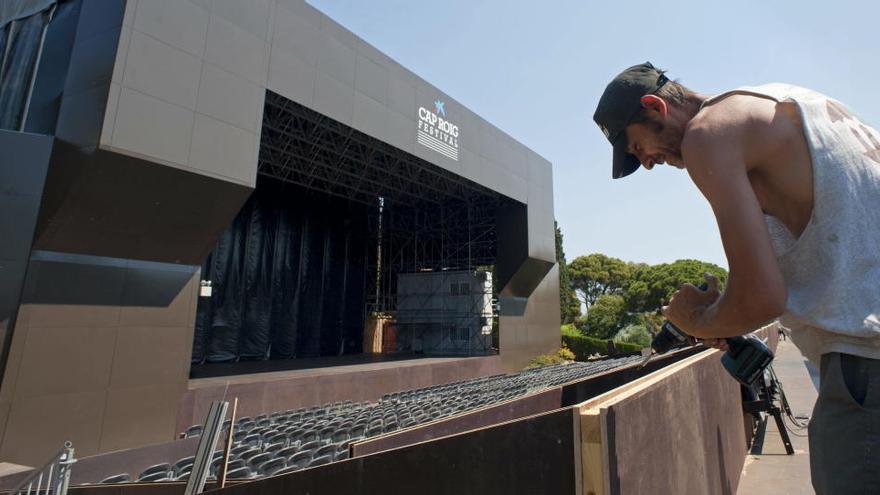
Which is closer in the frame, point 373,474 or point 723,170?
point 723,170

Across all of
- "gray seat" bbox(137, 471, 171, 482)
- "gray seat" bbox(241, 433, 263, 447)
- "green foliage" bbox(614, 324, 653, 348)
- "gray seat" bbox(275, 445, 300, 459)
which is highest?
"green foliage" bbox(614, 324, 653, 348)

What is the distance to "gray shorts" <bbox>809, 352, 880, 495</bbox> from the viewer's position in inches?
38.7

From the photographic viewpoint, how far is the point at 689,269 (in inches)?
1630

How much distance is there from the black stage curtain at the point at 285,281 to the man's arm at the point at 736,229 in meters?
20.4

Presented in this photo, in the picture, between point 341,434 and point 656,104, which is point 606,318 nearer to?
point 341,434

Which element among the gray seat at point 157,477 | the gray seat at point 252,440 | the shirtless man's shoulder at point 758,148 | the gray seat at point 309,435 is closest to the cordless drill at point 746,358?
the shirtless man's shoulder at point 758,148

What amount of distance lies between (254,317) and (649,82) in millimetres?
21922

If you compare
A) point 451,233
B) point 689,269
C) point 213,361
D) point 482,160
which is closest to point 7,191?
point 213,361

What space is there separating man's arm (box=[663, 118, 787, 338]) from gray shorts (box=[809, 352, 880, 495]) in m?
0.20


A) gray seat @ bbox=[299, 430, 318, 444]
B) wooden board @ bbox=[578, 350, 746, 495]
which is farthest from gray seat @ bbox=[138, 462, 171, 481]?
wooden board @ bbox=[578, 350, 746, 495]

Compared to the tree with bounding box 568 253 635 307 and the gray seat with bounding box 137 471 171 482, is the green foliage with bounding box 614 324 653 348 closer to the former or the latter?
the tree with bounding box 568 253 635 307

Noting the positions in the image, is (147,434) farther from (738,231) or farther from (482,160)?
(482,160)

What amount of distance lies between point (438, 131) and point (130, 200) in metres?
10.3

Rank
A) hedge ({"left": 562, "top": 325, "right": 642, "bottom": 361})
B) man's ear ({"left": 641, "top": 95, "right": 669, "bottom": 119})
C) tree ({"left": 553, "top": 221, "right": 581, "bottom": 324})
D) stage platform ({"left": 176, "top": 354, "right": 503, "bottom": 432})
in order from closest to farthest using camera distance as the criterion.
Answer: man's ear ({"left": 641, "top": 95, "right": 669, "bottom": 119})
stage platform ({"left": 176, "top": 354, "right": 503, "bottom": 432})
hedge ({"left": 562, "top": 325, "right": 642, "bottom": 361})
tree ({"left": 553, "top": 221, "right": 581, "bottom": 324})
